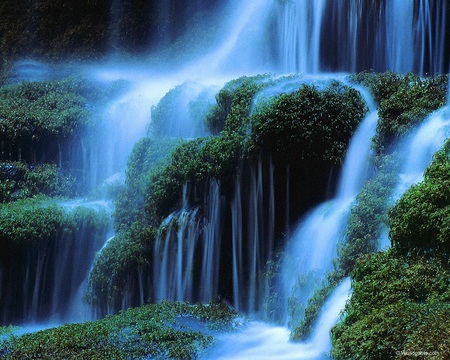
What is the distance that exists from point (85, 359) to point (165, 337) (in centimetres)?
130

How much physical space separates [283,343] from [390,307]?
3038mm

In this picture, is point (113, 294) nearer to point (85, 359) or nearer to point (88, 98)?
point (85, 359)

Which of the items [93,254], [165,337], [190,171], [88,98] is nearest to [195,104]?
[190,171]

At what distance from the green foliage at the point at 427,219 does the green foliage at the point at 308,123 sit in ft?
13.0

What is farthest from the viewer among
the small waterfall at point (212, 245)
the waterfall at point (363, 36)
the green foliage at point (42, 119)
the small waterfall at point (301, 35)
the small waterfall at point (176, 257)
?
the small waterfall at point (301, 35)

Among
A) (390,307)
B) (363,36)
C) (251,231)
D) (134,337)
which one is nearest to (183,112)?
(251,231)

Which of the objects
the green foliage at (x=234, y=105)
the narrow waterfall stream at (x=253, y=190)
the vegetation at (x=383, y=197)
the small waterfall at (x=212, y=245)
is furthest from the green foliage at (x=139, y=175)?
the vegetation at (x=383, y=197)

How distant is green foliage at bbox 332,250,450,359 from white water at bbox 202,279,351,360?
0.59 meters

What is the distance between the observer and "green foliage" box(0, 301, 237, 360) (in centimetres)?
1014

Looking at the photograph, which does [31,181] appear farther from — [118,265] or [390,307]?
[390,307]

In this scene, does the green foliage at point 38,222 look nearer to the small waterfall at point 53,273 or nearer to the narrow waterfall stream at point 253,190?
the small waterfall at point 53,273

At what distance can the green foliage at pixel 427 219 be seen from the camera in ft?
28.8

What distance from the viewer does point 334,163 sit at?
13297mm

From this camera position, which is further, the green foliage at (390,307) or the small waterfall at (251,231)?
the small waterfall at (251,231)
